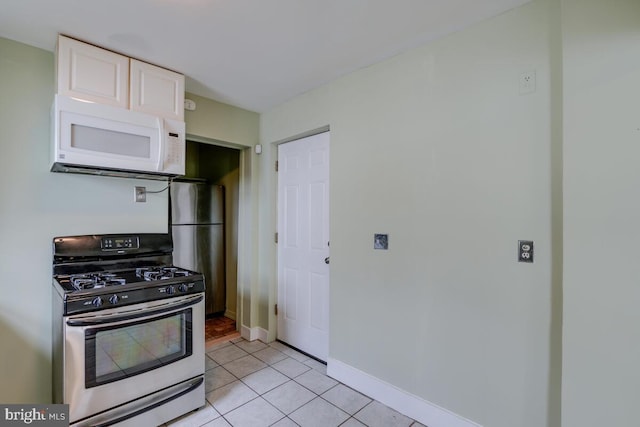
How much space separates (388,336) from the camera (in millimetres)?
2088

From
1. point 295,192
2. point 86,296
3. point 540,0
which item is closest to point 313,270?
point 295,192

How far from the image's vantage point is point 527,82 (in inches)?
60.3

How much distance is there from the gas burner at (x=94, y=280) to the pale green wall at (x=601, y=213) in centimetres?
245

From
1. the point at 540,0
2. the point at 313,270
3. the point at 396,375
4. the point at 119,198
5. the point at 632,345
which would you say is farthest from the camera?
the point at 313,270

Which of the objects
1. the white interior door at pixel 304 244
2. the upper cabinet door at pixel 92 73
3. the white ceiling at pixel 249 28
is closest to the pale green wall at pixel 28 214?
the white ceiling at pixel 249 28

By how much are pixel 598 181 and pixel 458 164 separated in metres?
0.64

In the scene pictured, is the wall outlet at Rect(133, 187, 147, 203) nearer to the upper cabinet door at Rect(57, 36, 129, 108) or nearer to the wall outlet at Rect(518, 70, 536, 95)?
the upper cabinet door at Rect(57, 36, 129, 108)

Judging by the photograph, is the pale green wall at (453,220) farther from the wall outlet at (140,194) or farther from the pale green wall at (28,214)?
the pale green wall at (28,214)

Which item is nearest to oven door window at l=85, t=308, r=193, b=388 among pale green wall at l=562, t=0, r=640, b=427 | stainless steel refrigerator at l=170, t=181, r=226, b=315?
stainless steel refrigerator at l=170, t=181, r=226, b=315

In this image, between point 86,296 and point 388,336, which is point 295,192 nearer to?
point 388,336

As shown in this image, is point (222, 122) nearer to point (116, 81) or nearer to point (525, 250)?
point (116, 81)

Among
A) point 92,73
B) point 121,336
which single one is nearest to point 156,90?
point 92,73

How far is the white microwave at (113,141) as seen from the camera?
1.78 m

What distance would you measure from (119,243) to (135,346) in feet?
2.77
